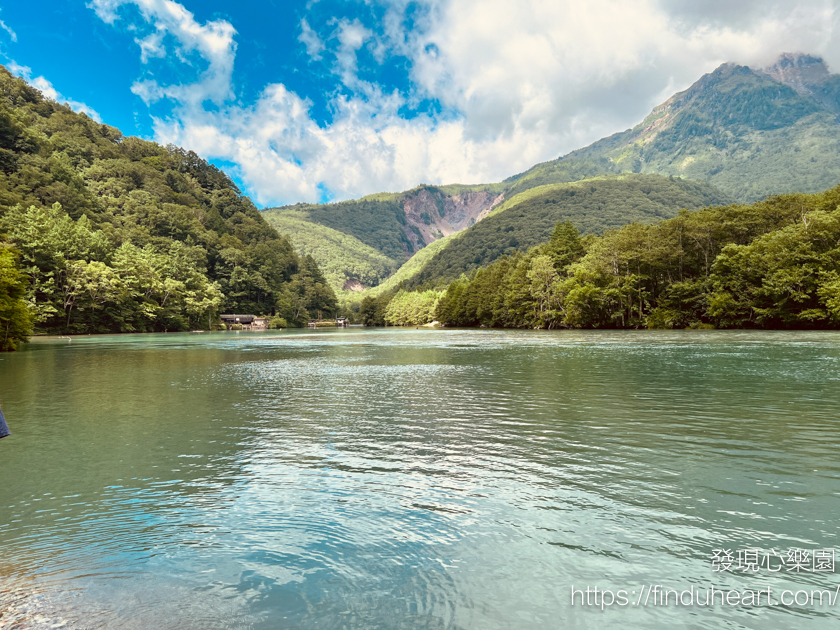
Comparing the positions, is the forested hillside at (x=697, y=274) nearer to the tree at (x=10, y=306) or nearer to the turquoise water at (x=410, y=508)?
the turquoise water at (x=410, y=508)

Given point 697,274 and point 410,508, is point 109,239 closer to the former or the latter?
point 697,274

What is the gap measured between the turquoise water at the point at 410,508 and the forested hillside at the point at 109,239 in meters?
48.6

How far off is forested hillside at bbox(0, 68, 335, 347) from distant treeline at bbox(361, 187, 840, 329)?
78.1 meters

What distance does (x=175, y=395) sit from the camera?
69.8 ft

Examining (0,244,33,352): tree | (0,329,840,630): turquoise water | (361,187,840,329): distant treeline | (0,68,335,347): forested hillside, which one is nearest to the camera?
(0,329,840,630): turquoise water

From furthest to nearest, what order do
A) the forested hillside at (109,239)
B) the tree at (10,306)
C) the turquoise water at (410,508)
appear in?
the forested hillside at (109,239), the tree at (10,306), the turquoise water at (410,508)

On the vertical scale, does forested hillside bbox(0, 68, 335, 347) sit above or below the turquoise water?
above

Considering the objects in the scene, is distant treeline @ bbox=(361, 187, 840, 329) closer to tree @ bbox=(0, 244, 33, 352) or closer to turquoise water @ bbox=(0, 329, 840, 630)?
turquoise water @ bbox=(0, 329, 840, 630)

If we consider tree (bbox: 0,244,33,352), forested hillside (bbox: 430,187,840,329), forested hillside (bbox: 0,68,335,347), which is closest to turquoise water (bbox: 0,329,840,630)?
tree (bbox: 0,244,33,352)

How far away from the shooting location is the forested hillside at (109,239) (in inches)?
3216

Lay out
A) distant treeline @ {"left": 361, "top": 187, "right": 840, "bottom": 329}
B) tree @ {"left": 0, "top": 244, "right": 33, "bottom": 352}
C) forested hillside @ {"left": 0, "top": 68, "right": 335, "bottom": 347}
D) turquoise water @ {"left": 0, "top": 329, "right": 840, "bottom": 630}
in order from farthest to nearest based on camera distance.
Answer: forested hillside @ {"left": 0, "top": 68, "right": 335, "bottom": 347}, distant treeline @ {"left": 361, "top": 187, "right": 840, "bottom": 329}, tree @ {"left": 0, "top": 244, "right": 33, "bottom": 352}, turquoise water @ {"left": 0, "top": 329, "right": 840, "bottom": 630}

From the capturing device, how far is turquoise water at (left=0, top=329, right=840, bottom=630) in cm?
541

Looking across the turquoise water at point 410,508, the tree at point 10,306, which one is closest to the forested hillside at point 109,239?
the tree at point 10,306

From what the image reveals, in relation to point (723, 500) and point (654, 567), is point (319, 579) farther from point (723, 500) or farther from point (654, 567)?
point (723, 500)
